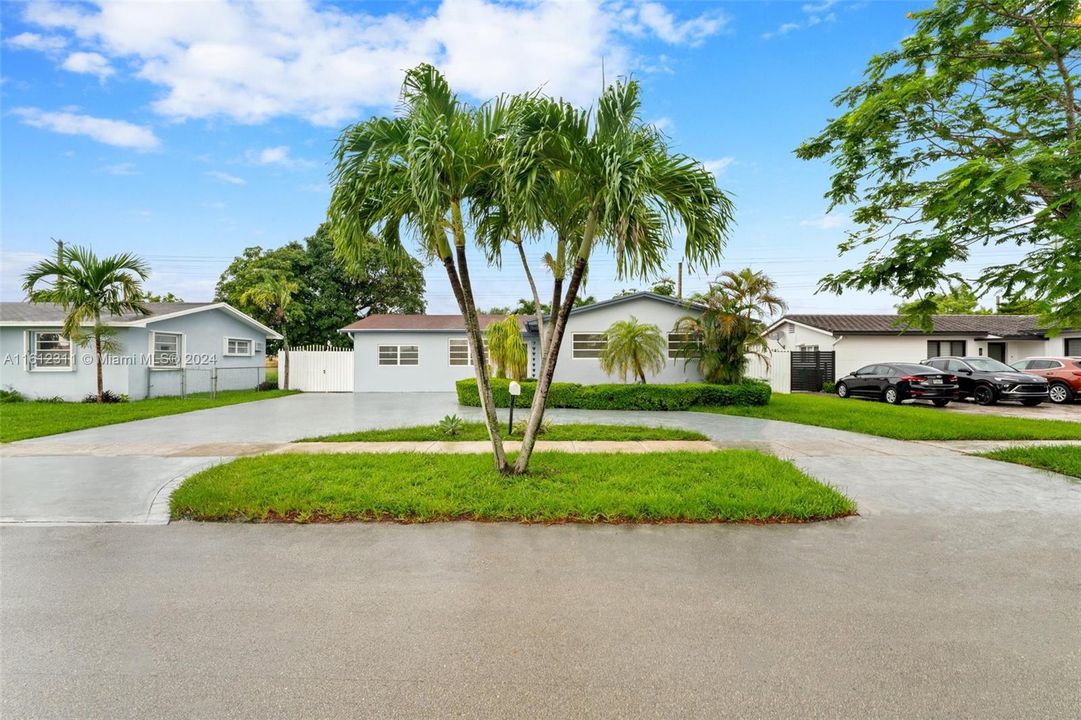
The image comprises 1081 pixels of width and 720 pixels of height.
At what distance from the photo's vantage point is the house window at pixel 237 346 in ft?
70.5

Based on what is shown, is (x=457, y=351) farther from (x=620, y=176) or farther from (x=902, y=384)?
(x=620, y=176)

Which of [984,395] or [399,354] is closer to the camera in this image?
[984,395]

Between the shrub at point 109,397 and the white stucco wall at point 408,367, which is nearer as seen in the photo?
the shrub at point 109,397

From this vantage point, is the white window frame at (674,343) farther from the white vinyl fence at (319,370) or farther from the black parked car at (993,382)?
the white vinyl fence at (319,370)

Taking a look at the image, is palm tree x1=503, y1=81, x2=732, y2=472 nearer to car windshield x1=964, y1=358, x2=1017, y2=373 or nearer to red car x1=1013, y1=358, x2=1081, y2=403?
car windshield x1=964, y1=358, x2=1017, y2=373

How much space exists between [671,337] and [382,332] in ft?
40.2

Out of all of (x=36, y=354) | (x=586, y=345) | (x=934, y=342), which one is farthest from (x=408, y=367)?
(x=934, y=342)

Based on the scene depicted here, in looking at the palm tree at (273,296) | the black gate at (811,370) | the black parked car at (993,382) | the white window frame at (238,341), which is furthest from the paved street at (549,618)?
the palm tree at (273,296)

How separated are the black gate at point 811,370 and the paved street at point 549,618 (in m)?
18.4

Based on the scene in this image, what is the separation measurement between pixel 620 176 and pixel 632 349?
12842mm

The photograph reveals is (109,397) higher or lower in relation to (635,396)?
lower

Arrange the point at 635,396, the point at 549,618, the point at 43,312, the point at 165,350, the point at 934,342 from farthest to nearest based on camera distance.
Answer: the point at 934,342 → the point at 165,350 → the point at 43,312 → the point at 635,396 → the point at 549,618

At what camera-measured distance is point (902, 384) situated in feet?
54.6

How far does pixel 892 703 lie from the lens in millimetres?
2334
